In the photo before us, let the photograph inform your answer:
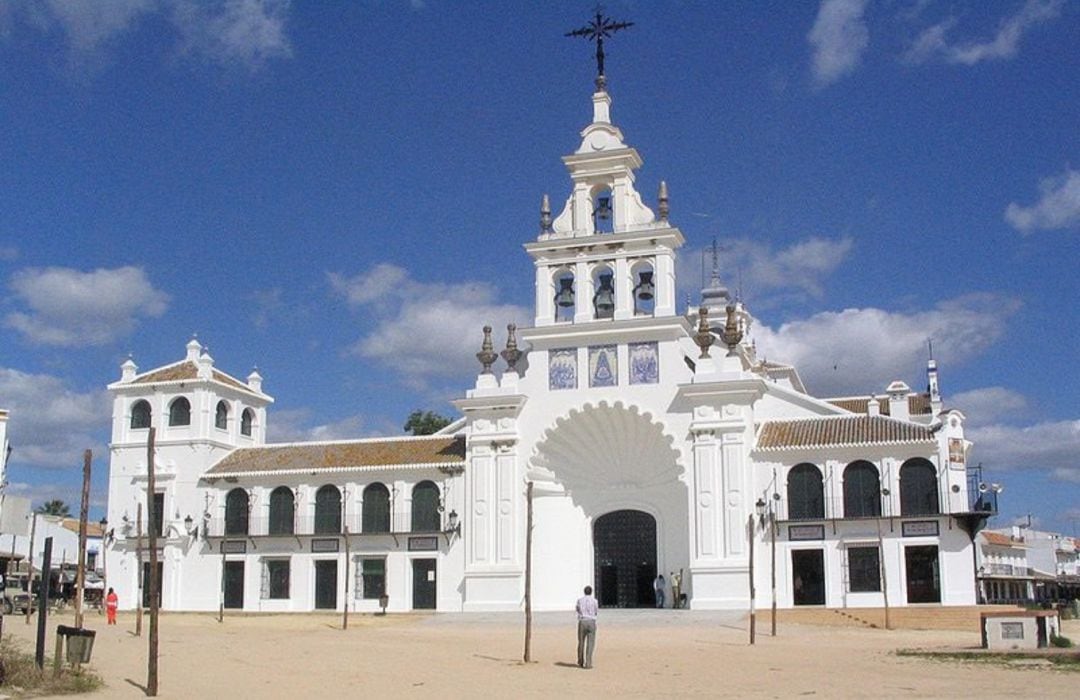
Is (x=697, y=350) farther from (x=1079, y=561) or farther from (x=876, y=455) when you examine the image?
(x=1079, y=561)

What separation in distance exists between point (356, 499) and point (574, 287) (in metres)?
11.1

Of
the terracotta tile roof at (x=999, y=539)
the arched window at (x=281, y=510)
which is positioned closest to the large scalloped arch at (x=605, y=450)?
the arched window at (x=281, y=510)

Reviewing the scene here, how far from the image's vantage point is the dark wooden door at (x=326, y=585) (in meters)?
43.2

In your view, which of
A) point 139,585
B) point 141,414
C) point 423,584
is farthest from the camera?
point 141,414

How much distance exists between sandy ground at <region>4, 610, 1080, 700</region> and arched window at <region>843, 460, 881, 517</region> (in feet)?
19.9

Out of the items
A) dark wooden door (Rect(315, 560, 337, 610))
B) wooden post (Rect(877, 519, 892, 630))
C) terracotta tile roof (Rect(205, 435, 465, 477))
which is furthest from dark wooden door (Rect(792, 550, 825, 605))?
dark wooden door (Rect(315, 560, 337, 610))

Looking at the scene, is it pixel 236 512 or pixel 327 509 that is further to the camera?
pixel 236 512

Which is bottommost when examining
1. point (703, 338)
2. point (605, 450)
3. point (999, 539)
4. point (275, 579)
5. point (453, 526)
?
point (275, 579)

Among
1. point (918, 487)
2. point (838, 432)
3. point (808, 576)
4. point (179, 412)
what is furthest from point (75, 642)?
point (179, 412)

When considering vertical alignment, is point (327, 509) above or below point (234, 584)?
above

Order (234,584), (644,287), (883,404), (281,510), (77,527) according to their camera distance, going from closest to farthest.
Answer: (644,287)
(234,584)
(281,510)
(883,404)
(77,527)

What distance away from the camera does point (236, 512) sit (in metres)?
45.3

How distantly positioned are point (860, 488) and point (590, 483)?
28.7 ft

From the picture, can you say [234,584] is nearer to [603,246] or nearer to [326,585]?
[326,585]
